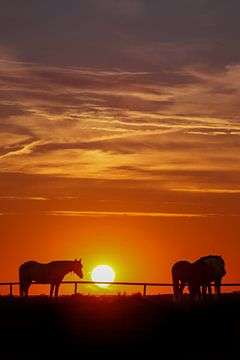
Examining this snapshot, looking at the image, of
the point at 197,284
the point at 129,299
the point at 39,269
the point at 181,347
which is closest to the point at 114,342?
the point at 181,347

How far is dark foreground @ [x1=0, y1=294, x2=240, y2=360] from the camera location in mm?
41188

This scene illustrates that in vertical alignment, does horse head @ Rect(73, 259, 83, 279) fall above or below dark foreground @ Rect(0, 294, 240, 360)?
above

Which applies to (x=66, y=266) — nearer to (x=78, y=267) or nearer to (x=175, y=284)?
(x=78, y=267)

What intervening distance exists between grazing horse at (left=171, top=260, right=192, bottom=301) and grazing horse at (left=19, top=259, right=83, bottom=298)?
25.0 feet

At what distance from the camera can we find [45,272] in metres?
61.2

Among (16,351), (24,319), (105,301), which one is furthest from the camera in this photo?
(105,301)

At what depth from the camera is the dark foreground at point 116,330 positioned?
41.2 metres

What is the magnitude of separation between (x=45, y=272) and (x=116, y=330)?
18659 millimetres

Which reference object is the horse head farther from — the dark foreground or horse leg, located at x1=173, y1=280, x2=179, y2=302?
the dark foreground

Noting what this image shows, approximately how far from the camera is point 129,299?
48.2 metres

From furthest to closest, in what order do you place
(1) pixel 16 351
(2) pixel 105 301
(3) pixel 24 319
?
1. (2) pixel 105 301
2. (3) pixel 24 319
3. (1) pixel 16 351

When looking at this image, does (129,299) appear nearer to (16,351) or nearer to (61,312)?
(61,312)

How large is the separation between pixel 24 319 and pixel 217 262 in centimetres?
1571

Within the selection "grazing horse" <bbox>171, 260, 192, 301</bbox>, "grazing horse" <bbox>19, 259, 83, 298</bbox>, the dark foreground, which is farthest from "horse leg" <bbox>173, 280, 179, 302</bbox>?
the dark foreground
